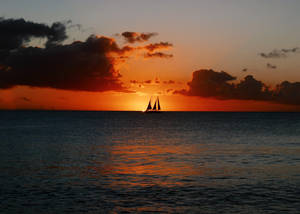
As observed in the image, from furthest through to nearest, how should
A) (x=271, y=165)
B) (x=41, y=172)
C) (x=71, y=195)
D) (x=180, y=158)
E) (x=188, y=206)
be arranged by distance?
(x=180, y=158)
(x=271, y=165)
(x=41, y=172)
(x=71, y=195)
(x=188, y=206)

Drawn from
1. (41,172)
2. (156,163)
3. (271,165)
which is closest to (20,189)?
(41,172)

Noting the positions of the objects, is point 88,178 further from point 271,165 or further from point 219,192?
point 271,165

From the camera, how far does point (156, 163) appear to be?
133 feet

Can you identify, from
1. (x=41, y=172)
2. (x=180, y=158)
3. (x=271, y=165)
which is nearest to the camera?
(x=41, y=172)

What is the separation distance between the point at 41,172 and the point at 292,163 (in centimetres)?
2763

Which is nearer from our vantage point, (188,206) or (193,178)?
(188,206)

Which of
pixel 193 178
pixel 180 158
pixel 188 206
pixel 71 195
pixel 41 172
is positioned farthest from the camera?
pixel 180 158

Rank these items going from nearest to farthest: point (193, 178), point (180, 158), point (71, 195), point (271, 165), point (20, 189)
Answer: point (71, 195)
point (20, 189)
point (193, 178)
point (271, 165)
point (180, 158)

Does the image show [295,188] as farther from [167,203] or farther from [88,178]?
[88,178]

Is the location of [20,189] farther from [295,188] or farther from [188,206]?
[295,188]

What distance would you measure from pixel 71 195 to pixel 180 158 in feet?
75.1

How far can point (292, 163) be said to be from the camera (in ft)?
134

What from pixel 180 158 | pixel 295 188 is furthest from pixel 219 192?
pixel 180 158

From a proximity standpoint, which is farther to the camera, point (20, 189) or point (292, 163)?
point (292, 163)
